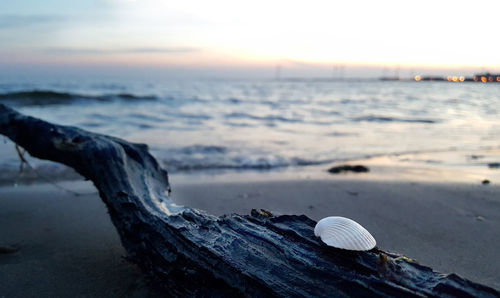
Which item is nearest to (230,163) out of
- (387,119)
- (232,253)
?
(232,253)

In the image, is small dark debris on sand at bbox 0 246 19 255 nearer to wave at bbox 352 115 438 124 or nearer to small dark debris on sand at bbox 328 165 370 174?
small dark debris on sand at bbox 328 165 370 174

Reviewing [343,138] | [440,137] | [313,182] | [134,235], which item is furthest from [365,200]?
[440,137]

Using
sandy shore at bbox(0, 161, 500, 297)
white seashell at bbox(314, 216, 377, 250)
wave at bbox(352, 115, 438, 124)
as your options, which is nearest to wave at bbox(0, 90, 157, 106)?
wave at bbox(352, 115, 438, 124)

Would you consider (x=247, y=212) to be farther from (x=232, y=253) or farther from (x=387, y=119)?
(x=387, y=119)

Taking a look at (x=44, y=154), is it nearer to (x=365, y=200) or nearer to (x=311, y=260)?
(x=311, y=260)

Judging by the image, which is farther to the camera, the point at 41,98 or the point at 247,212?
the point at 41,98
